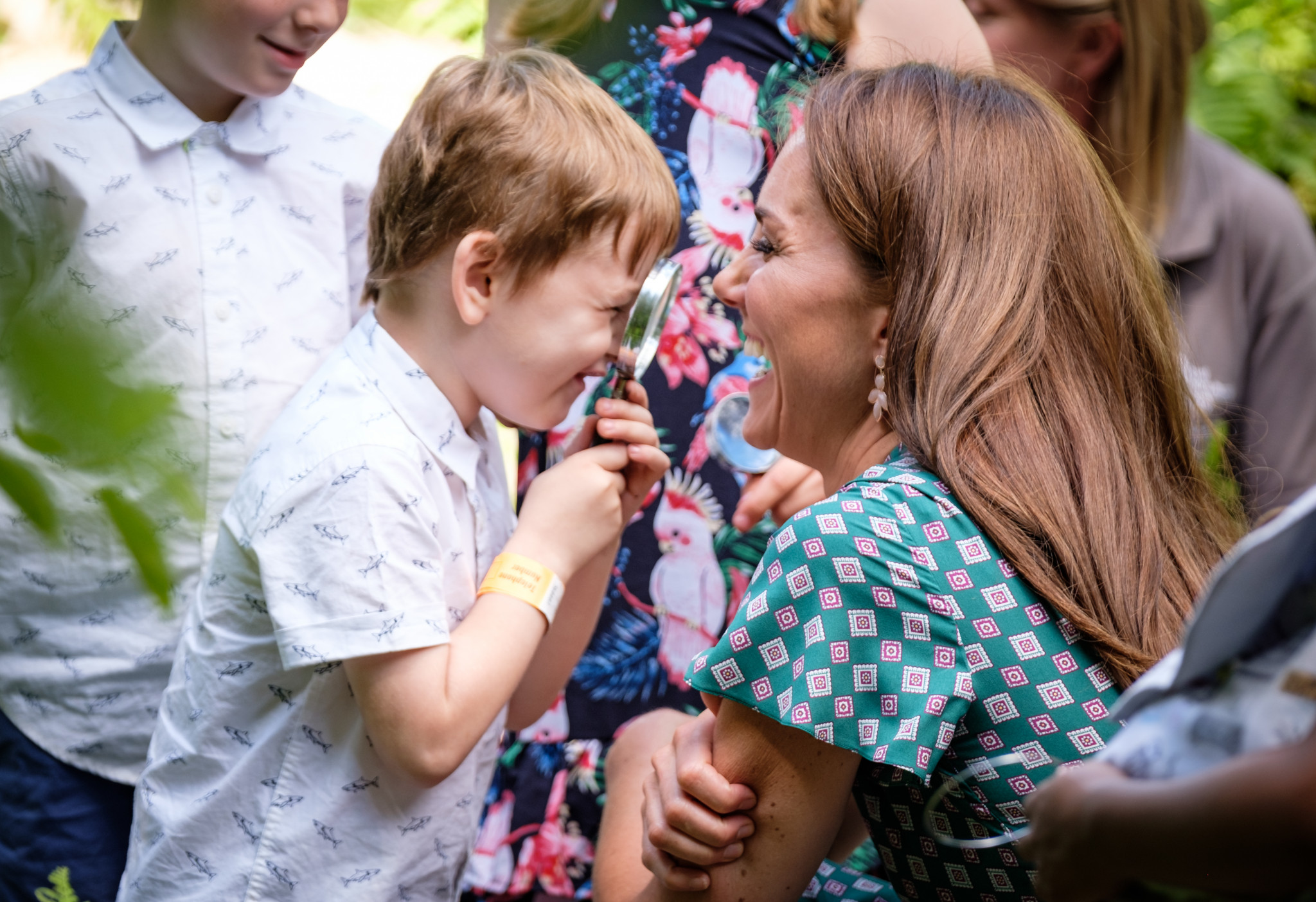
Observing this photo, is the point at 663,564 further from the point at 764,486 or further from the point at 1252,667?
the point at 1252,667

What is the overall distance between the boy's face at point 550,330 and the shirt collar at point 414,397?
83mm

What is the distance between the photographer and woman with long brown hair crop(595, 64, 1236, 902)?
117 centimetres

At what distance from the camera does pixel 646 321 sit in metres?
1.59

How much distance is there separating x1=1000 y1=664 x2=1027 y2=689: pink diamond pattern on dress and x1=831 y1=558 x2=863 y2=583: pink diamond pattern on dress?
182mm

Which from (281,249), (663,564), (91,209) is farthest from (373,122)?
(663,564)

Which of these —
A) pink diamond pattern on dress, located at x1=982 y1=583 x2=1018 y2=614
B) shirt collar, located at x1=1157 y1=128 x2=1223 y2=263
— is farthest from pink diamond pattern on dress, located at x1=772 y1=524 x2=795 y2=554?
shirt collar, located at x1=1157 y1=128 x2=1223 y2=263

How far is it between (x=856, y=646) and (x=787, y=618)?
3.2 inches

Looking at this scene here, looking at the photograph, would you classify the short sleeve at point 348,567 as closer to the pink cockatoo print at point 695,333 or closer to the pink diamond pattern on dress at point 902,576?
the pink diamond pattern on dress at point 902,576

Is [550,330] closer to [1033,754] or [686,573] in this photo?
[686,573]

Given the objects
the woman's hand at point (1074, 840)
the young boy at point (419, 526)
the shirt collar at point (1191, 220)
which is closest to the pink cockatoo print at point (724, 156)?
the young boy at point (419, 526)

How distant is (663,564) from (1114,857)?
5.02 feet

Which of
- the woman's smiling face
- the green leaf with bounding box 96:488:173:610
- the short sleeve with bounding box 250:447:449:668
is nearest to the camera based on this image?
the green leaf with bounding box 96:488:173:610

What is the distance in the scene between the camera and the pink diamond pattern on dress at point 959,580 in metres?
1.18

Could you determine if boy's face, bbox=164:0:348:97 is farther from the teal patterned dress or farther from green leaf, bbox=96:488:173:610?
green leaf, bbox=96:488:173:610
